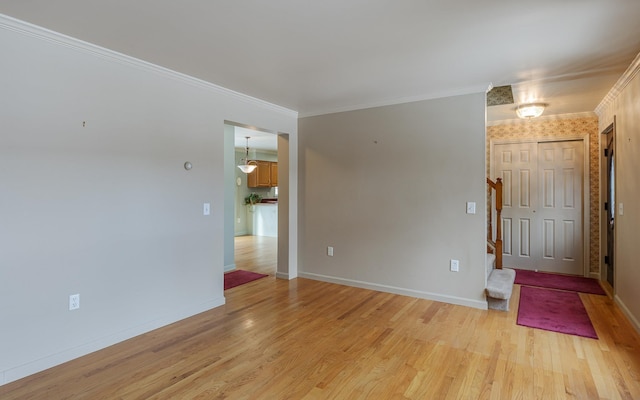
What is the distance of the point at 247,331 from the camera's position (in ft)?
10.3

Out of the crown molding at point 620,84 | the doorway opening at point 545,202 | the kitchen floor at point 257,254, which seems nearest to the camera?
the crown molding at point 620,84

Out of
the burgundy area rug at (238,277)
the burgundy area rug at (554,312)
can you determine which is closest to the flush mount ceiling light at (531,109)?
Answer: the burgundy area rug at (554,312)

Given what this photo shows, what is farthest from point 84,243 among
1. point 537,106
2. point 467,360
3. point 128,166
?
point 537,106

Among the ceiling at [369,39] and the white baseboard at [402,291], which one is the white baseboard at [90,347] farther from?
the ceiling at [369,39]

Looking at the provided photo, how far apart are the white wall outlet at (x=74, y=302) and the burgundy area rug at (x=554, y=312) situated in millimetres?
3841

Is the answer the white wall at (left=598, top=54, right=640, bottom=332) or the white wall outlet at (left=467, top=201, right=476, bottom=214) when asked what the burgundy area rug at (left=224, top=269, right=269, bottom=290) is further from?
the white wall at (left=598, top=54, right=640, bottom=332)

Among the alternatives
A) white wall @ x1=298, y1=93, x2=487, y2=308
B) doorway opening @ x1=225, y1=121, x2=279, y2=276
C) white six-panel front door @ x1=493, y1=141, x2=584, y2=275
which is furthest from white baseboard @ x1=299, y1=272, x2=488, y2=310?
doorway opening @ x1=225, y1=121, x2=279, y2=276

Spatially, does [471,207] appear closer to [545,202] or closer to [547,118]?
[545,202]

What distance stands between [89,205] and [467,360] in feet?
10.3

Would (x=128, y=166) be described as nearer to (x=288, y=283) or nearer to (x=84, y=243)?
(x=84, y=243)

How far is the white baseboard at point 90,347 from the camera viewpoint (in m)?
2.31

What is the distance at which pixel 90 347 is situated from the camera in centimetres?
269

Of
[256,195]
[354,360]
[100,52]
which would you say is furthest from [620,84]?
[256,195]

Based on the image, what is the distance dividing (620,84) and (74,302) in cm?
532
